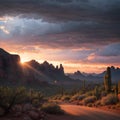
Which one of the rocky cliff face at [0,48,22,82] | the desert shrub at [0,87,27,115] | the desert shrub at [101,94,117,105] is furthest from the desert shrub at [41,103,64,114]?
the rocky cliff face at [0,48,22,82]

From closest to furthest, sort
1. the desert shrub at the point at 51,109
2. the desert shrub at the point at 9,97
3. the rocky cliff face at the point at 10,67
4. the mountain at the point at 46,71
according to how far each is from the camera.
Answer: the desert shrub at the point at 9,97 → the desert shrub at the point at 51,109 → the rocky cliff face at the point at 10,67 → the mountain at the point at 46,71

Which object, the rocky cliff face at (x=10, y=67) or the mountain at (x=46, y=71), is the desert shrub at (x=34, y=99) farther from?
the mountain at (x=46, y=71)

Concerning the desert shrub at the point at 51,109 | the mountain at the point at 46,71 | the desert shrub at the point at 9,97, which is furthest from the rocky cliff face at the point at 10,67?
the desert shrub at the point at 9,97

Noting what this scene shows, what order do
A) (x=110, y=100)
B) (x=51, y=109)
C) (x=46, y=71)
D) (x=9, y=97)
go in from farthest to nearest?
(x=46, y=71) < (x=110, y=100) < (x=51, y=109) < (x=9, y=97)

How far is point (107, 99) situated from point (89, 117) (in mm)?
15116

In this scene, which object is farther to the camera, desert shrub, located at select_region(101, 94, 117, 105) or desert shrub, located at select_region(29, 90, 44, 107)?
desert shrub, located at select_region(101, 94, 117, 105)

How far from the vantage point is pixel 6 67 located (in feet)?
413

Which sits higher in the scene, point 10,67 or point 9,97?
point 10,67

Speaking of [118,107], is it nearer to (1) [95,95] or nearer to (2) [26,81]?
(1) [95,95]

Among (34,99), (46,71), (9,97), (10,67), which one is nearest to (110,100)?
(34,99)

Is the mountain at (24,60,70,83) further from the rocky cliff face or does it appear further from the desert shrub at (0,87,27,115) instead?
the desert shrub at (0,87,27,115)

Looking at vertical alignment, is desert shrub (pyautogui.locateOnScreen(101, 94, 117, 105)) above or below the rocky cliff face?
below

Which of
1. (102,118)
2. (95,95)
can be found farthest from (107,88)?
(102,118)

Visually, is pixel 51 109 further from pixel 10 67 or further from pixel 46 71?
pixel 46 71
